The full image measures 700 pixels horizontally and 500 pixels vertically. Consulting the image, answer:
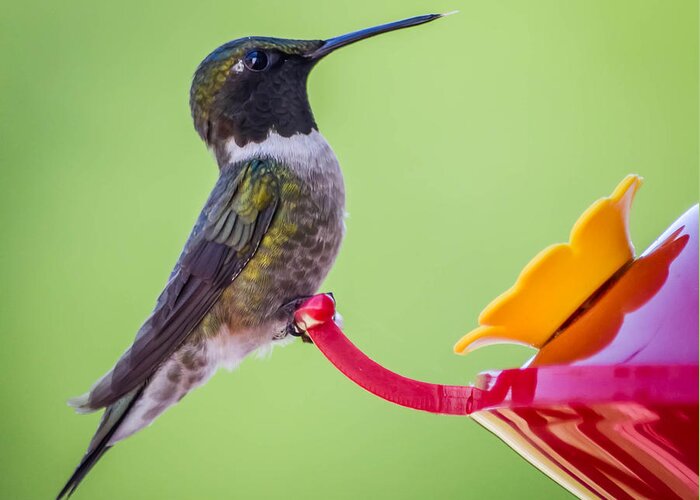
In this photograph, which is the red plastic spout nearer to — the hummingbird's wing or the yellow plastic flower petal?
the yellow plastic flower petal

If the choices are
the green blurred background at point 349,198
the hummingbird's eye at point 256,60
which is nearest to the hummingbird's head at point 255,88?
the hummingbird's eye at point 256,60

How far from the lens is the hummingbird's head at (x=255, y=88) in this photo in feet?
5.39

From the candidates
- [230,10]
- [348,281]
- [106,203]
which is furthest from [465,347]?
[230,10]

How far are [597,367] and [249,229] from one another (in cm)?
81

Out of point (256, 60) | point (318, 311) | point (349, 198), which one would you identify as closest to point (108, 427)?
point (318, 311)

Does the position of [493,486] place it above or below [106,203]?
below

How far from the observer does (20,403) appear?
8.77ft

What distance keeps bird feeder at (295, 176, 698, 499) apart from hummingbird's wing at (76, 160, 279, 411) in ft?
1.28

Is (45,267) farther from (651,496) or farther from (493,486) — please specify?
(651,496)

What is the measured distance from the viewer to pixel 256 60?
164cm

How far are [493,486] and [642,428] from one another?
2089mm

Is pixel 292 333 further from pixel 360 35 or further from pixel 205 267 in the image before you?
pixel 360 35

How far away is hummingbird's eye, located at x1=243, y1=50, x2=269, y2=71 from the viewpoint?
164cm

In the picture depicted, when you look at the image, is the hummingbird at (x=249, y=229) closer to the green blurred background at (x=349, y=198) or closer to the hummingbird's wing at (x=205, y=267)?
the hummingbird's wing at (x=205, y=267)
